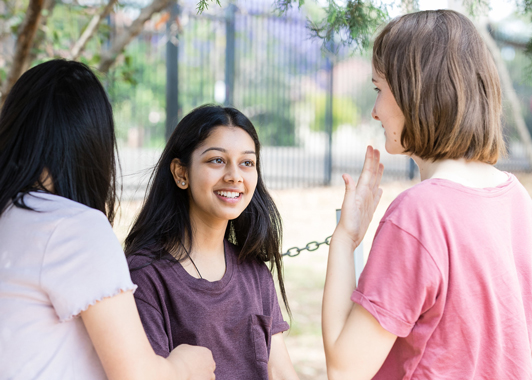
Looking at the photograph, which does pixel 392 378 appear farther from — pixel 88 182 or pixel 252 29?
pixel 252 29

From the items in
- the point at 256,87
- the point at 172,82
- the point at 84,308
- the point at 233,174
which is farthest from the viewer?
the point at 256,87

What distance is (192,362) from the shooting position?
1.47m

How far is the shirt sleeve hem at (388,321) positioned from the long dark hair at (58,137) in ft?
2.29

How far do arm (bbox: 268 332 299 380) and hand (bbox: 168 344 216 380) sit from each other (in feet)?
1.56

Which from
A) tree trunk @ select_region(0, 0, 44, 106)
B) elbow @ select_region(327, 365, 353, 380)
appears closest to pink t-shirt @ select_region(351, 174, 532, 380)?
elbow @ select_region(327, 365, 353, 380)

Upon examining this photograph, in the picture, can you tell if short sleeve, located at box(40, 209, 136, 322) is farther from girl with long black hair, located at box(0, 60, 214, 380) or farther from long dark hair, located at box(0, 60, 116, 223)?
long dark hair, located at box(0, 60, 116, 223)

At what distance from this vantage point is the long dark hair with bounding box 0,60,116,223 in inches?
49.7

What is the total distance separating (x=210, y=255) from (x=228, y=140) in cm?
42

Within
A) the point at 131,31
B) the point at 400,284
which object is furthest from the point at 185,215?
the point at 131,31

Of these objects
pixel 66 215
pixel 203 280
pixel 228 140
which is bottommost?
pixel 203 280

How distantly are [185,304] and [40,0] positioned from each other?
6.10ft

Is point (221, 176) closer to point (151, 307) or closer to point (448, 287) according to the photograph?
point (151, 307)

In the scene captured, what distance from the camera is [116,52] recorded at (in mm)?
3764

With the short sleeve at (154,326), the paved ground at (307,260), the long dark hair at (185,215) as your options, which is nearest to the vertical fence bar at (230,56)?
the paved ground at (307,260)
